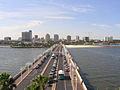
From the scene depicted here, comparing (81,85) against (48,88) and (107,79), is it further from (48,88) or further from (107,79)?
(107,79)

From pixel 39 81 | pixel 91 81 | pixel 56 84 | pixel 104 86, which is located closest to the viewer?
pixel 39 81

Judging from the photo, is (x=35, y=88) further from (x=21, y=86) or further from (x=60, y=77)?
(x=60, y=77)

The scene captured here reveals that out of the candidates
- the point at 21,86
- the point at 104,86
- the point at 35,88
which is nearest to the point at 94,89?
the point at 104,86

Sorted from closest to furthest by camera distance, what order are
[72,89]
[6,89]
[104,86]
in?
[6,89]
[72,89]
[104,86]

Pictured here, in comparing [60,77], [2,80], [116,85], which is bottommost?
[116,85]

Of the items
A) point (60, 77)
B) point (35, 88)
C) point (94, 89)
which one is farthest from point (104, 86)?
point (35, 88)

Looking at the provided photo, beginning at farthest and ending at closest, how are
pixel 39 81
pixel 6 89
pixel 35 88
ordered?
1. pixel 39 81
2. pixel 6 89
3. pixel 35 88

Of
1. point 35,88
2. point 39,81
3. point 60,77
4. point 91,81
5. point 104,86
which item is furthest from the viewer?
point 91,81

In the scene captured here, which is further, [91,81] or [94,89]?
[91,81]

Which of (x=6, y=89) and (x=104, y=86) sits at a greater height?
(x=6, y=89)
